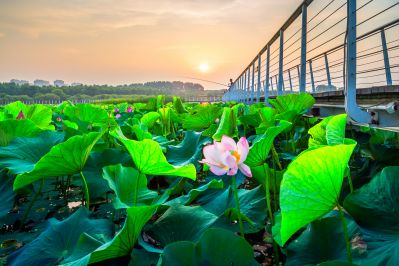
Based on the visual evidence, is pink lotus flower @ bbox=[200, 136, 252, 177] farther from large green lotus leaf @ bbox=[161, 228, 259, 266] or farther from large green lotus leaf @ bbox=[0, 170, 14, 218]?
large green lotus leaf @ bbox=[0, 170, 14, 218]

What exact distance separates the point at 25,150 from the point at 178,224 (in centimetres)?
51

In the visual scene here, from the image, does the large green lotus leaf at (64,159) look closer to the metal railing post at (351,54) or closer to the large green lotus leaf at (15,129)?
the large green lotus leaf at (15,129)

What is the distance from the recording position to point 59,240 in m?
0.64

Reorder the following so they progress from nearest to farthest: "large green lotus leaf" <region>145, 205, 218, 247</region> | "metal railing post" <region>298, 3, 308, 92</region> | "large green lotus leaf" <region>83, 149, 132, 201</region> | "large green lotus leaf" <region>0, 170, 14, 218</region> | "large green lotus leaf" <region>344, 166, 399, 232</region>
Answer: "large green lotus leaf" <region>344, 166, 399, 232</region> → "large green lotus leaf" <region>145, 205, 218, 247</region> → "large green lotus leaf" <region>0, 170, 14, 218</region> → "large green lotus leaf" <region>83, 149, 132, 201</region> → "metal railing post" <region>298, 3, 308, 92</region>

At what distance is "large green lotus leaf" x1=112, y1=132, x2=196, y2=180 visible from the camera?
0.61 meters

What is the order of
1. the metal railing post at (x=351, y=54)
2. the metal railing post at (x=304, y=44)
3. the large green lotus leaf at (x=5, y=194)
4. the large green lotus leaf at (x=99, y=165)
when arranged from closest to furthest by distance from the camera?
the large green lotus leaf at (x=5, y=194) → the large green lotus leaf at (x=99, y=165) → the metal railing post at (x=351, y=54) → the metal railing post at (x=304, y=44)

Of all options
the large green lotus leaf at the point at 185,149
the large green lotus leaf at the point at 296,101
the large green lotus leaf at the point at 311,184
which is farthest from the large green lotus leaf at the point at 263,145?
the large green lotus leaf at the point at 296,101

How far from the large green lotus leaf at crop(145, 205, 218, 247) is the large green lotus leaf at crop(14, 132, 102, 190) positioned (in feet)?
0.70

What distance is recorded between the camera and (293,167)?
0.38 metres

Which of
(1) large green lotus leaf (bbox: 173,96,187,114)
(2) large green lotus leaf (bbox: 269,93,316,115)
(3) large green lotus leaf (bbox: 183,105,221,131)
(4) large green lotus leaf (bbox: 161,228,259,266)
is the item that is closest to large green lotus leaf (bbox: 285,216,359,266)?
(4) large green lotus leaf (bbox: 161,228,259,266)

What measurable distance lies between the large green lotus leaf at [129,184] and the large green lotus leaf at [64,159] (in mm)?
65

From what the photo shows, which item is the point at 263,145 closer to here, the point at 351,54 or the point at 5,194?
the point at 5,194

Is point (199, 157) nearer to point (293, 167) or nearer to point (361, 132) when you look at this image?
point (293, 167)

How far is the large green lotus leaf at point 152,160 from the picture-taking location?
61cm
